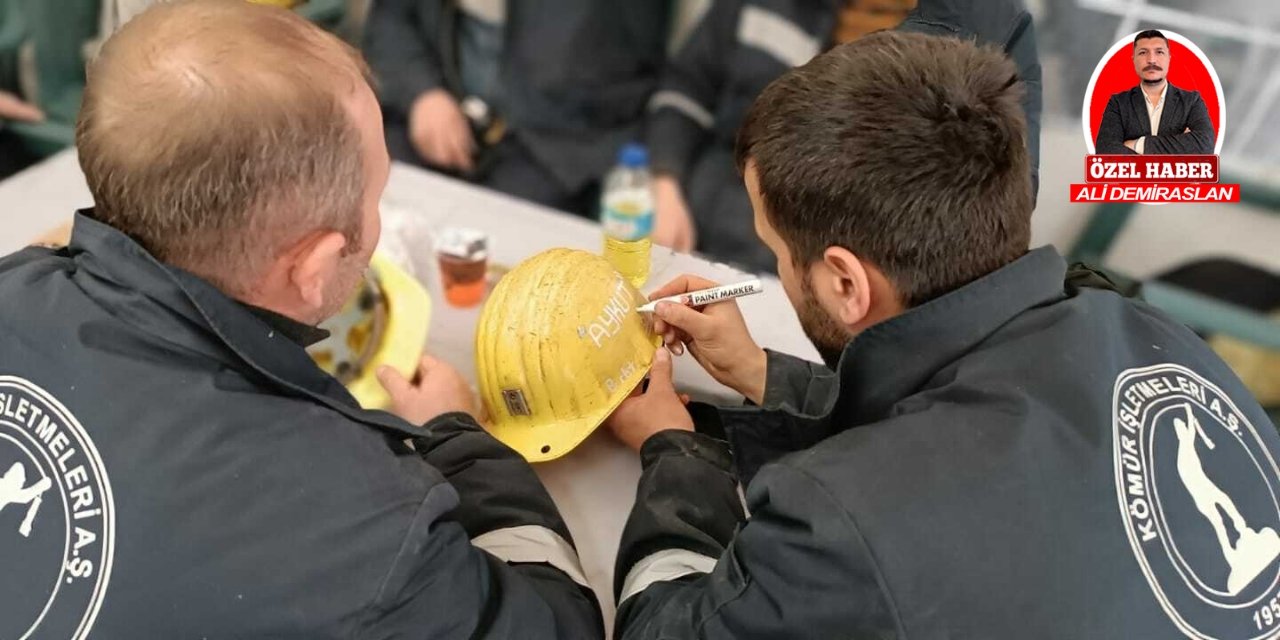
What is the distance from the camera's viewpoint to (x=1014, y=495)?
0.66 meters

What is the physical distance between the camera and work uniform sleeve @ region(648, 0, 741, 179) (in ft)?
5.75

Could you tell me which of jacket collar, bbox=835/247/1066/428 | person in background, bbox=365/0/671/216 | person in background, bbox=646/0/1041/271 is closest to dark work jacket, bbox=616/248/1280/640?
jacket collar, bbox=835/247/1066/428

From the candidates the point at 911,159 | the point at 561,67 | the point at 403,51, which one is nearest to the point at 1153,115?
the point at 911,159

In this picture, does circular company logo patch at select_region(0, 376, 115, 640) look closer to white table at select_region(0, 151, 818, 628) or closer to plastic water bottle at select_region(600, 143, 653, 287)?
white table at select_region(0, 151, 818, 628)

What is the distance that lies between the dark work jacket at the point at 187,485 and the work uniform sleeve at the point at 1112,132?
2.15 ft

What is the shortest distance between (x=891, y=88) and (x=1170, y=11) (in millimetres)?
552

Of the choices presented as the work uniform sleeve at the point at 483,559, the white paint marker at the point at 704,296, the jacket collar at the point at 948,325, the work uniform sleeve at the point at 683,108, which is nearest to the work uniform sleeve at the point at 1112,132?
the jacket collar at the point at 948,325

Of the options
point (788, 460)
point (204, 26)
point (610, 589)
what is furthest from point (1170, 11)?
point (204, 26)

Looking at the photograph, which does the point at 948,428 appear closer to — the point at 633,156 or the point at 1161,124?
the point at 1161,124

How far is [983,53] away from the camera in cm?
78

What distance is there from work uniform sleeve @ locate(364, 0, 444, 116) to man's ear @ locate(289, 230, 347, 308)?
1158 millimetres

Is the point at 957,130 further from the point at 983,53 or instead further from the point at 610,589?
the point at 610,589

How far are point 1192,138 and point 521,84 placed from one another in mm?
1278

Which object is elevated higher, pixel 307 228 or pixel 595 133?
pixel 307 228
